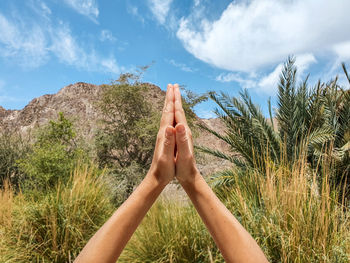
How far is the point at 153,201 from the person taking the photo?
1.61 metres

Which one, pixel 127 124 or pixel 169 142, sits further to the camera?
pixel 127 124

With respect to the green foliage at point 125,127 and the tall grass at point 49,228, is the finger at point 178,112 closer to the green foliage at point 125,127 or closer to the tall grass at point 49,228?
the tall grass at point 49,228

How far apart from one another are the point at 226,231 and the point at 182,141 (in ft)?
1.98

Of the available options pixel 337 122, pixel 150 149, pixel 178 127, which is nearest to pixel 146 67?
pixel 150 149

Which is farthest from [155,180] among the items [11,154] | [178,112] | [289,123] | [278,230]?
[11,154]

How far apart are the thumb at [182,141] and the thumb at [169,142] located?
0.03 metres

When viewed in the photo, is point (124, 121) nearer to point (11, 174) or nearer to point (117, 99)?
point (117, 99)

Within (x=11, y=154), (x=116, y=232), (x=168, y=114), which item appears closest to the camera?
(x=116, y=232)

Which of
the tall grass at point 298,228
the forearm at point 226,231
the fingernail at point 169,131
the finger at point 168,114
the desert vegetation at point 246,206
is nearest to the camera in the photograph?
the forearm at point 226,231

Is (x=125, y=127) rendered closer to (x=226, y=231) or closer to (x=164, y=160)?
(x=164, y=160)

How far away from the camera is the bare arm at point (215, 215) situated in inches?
52.2

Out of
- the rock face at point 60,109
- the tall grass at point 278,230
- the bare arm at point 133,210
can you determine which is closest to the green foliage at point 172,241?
the tall grass at point 278,230

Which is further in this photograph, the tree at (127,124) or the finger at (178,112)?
the tree at (127,124)

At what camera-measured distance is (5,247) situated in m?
3.14
